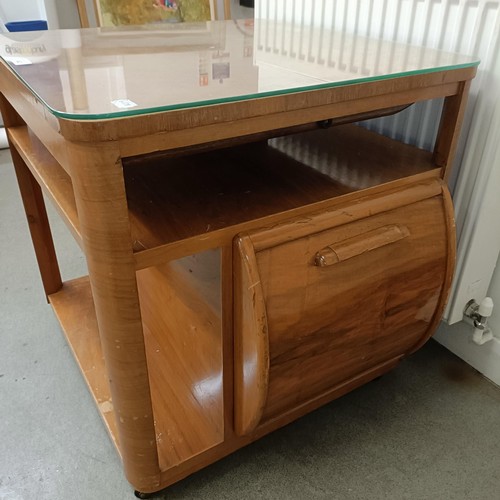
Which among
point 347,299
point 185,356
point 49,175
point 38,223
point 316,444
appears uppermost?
point 49,175

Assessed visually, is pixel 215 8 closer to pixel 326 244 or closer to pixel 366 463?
pixel 326 244

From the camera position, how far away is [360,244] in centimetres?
70

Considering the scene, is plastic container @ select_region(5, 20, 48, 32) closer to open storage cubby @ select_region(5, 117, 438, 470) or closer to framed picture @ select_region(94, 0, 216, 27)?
framed picture @ select_region(94, 0, 216, 27)

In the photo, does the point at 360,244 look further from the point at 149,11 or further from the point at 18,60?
the point at 149,11

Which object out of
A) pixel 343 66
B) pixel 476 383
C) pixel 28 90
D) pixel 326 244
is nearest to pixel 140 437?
pixel 326 244

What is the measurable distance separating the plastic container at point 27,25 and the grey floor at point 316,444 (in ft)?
4.76

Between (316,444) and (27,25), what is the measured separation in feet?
6.55

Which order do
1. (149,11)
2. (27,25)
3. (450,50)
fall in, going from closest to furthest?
1. (450,50)
2. (149,11)
3. (27,25)

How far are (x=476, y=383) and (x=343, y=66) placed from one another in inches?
27.7

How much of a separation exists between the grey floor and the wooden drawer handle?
396mm

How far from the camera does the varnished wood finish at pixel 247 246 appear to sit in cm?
56

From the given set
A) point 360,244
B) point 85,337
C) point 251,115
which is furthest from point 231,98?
point 85,337

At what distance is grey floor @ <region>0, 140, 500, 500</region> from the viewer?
83 cm

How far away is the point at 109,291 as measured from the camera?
1.94 feet
